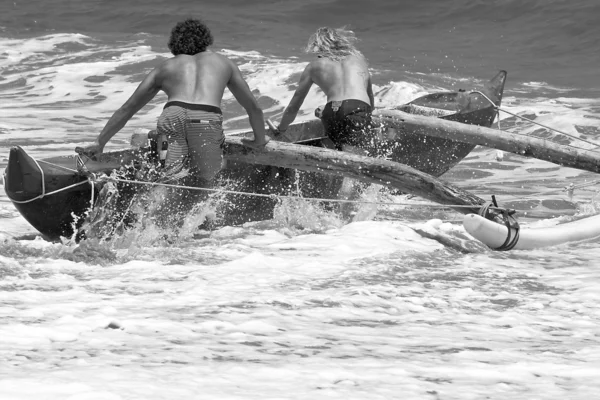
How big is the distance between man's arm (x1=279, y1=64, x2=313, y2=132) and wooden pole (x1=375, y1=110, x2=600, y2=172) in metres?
A: 0.62

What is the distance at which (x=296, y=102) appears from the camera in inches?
282

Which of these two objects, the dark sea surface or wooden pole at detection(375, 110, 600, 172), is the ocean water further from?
the dark sea surface

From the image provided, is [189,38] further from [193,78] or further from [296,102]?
[296,102]

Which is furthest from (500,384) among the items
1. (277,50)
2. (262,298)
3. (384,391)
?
(277,50)

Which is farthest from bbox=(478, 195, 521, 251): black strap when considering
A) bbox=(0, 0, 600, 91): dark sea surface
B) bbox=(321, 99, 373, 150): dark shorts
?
bbox=(0, 0, 600, 91): dark sea surface

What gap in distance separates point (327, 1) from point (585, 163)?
17555mm

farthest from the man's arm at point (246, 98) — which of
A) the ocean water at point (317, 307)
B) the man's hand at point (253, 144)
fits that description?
the ocean water at point (317, 307)

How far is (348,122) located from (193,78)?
1701 mm

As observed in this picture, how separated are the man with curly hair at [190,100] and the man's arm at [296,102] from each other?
1062 millimetres

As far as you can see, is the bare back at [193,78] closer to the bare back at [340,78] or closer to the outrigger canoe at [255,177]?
the outrigger canoe at [255,177]

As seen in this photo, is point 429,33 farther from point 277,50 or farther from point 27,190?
point 27,190

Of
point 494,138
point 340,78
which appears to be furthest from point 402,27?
point 340,78

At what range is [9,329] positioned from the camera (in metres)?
3.79

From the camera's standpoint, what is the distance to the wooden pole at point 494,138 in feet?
24.6
